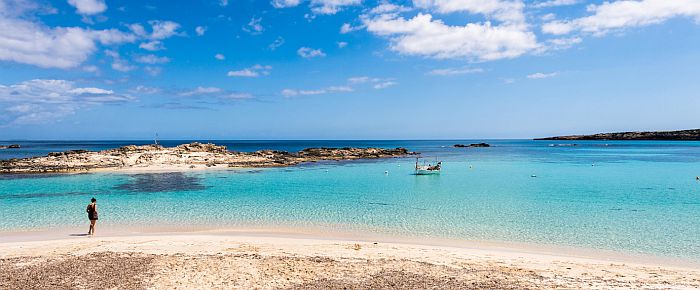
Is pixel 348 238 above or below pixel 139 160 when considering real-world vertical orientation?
below

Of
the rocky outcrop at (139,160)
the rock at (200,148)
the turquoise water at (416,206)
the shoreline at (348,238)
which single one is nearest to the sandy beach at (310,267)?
the shoreline at (348,238)

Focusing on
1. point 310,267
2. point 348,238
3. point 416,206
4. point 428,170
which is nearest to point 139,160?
point 428,170

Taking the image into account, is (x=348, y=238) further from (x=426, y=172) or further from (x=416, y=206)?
(x=426, y=172)

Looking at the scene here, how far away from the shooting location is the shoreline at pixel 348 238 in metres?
13.4

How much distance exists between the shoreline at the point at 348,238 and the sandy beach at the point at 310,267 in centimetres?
17

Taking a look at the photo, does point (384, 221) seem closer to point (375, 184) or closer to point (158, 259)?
point (158, 259)

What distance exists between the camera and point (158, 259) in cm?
1221

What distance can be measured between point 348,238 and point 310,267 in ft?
17.1

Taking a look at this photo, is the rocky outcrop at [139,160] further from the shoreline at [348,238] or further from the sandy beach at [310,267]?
the sandy beach at [310,267]

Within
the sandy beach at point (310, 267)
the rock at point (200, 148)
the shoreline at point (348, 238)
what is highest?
the rock at point (200, 148)

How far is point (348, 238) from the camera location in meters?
16.6

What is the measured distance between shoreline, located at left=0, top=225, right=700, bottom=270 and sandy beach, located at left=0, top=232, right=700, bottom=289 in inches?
6.5

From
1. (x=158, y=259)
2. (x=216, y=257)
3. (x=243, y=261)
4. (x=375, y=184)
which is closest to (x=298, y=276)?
(x=243, y=261)

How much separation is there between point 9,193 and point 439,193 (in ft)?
102
